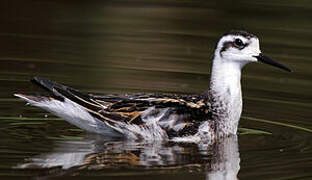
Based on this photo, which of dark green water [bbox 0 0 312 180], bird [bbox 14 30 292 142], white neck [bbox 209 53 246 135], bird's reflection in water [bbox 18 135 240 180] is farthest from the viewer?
white neck [bbox 209 53 246 135]

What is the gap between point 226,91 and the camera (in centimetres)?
1203

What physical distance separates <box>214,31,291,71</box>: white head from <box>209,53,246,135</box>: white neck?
78 mm

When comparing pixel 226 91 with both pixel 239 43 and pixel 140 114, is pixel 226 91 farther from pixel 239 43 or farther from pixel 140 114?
pixel 140 114

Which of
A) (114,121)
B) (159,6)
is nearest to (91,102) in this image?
(114,121)

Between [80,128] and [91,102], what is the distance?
1.80 feet

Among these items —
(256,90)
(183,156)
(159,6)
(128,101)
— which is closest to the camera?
(183,156)

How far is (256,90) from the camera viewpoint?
46.2ft

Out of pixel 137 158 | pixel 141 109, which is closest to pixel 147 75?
pixel 141 109

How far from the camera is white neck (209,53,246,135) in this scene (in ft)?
39.1

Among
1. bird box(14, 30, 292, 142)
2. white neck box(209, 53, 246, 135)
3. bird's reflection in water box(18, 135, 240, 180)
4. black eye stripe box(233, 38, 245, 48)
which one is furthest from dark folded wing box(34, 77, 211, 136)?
black eye stripe box(233, 38, 245, 48)

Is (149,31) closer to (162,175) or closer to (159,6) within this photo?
(159,6)

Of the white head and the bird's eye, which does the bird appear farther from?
the bird's eye

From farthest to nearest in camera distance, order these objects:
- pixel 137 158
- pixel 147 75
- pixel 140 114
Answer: pixel 147 75, pixel 140 114, pixel 137 158

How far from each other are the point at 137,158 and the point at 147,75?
13.5 ft
